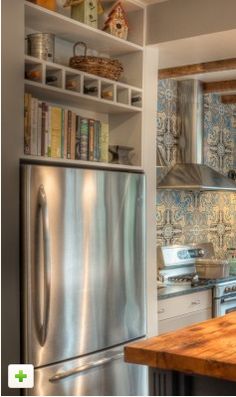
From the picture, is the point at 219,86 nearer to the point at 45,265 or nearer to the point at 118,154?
the point at 118,154

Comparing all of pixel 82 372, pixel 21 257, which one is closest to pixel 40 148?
pixel 21 257

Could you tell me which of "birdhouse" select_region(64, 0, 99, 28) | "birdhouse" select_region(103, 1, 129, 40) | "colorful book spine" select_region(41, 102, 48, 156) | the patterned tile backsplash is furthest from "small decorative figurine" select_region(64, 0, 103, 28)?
the patterned tile backsplash

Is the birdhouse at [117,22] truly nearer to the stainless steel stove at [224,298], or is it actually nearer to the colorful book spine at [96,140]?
the colorful book spine at [96,140]

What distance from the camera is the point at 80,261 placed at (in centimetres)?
286

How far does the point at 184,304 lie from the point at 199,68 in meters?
1.82

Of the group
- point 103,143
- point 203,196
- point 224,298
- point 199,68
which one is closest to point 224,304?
point 224,298

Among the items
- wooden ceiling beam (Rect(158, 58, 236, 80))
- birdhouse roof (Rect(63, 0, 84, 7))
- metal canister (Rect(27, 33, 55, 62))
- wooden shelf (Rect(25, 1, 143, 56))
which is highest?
birdhouse roof (Rect(63, 0, 84, 7))

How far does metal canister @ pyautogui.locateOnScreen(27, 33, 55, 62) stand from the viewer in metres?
2.88

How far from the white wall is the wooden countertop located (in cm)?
185

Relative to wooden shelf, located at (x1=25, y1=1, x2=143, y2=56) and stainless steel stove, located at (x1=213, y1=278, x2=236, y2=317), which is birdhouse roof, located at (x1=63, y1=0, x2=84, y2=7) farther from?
stainless steel stove, located at (x1=213, y1=278, x2=236, y2=317)

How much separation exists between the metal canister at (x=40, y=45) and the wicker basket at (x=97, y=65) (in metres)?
0.26

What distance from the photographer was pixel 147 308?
3455mm

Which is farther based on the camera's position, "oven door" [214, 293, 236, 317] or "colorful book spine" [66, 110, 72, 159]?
"oven door" [214, 293, 236, 317]

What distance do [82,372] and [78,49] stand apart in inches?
74.1
